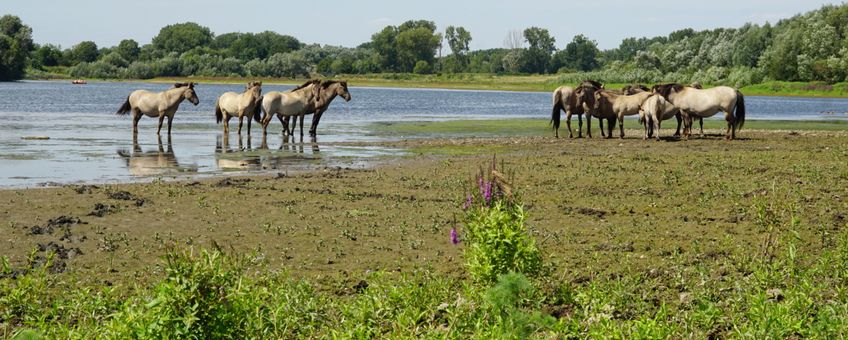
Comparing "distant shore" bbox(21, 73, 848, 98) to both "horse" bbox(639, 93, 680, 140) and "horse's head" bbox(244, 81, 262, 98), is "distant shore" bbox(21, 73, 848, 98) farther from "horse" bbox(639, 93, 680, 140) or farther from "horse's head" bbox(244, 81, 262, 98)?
"horse's head" bbox(244, 81, 262, 98)

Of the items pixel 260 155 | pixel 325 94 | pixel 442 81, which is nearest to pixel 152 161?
pixel 260 155

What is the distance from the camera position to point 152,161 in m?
19.4

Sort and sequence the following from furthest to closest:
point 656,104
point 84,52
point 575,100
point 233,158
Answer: point 84,52, point 575,100, point 656,104, point 233,158

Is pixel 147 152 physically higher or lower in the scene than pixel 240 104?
lower

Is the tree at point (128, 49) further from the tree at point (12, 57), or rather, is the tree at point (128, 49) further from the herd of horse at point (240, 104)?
the herd of horse at point (240, 104)

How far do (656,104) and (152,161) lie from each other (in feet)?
46.0

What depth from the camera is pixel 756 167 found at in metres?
17.2

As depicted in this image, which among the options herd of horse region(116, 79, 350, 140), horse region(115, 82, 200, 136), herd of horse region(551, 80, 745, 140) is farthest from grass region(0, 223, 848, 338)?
horse region(115, 82, 200, 136)

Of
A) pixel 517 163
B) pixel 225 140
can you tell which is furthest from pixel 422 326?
pixel 225 140

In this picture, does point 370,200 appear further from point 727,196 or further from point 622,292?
point 622,292

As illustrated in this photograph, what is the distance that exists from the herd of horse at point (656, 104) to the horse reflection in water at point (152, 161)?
11.9m

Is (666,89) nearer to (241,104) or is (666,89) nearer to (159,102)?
(241,104)

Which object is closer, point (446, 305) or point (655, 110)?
point (446, 305)

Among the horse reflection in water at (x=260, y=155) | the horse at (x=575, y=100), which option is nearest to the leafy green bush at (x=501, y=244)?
the horse reflection in water at (x=260, y=155)
